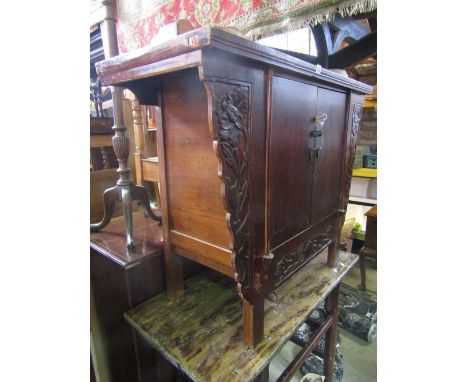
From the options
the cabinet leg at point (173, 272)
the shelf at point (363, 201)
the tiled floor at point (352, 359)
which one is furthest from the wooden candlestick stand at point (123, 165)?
the shelf at point (363, 201)

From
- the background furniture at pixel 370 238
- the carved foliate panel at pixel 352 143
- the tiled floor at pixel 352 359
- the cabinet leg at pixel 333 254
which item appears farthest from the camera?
the background furniture at pixel 370 238

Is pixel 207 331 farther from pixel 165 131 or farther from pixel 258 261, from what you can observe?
pixel 165 131

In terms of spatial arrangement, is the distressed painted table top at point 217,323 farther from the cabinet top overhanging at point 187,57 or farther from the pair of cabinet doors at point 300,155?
the cabinet top overhanging at point 187,57

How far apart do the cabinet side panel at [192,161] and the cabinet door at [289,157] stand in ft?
0.51

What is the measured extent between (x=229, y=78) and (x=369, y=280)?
2.77 metres

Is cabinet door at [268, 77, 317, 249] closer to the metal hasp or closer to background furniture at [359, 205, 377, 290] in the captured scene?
the metal hasp

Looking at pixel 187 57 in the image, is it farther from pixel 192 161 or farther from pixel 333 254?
pixel 333 254

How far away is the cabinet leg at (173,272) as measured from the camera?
3.18 ft

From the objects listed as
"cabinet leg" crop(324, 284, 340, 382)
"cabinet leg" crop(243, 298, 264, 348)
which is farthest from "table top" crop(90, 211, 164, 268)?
"cabinet leg" crop(324, 284, 340, 382)

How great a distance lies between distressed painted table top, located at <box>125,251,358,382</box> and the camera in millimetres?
751

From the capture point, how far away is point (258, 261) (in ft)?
2.46

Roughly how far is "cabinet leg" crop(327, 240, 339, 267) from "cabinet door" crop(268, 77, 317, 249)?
383mm

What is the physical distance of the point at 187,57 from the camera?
537 millimetres
